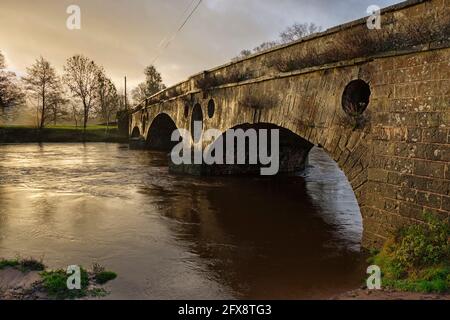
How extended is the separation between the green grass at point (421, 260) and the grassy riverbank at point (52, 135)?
152 feet

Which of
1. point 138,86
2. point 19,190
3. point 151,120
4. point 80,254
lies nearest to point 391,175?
point 80,254

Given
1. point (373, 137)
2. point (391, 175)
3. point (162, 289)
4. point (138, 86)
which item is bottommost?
point (162, 289)

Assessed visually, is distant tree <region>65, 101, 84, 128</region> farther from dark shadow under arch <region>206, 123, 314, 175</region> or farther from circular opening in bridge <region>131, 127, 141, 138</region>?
dark shadow under arch <region>206, 123, 314, 175</region>

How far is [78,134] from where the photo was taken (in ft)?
161

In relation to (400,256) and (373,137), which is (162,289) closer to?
(400,256)

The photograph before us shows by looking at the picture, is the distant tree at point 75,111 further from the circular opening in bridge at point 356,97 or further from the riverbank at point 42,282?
the circular opening in bridge at point 356,97

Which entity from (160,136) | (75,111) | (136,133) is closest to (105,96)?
(75,111)

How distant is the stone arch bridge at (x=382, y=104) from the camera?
251 inches

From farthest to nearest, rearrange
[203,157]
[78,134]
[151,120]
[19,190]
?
[78,134], [151,120], [203,157], [19,190]

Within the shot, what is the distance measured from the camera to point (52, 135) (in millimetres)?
47562

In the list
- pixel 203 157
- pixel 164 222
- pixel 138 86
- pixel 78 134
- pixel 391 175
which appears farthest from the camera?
pixel 138 86

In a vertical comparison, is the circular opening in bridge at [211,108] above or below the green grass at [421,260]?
above

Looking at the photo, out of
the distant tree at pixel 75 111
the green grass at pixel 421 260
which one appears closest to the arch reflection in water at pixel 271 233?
the green grass at pixel 421 260

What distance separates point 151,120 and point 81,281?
97.5ft
